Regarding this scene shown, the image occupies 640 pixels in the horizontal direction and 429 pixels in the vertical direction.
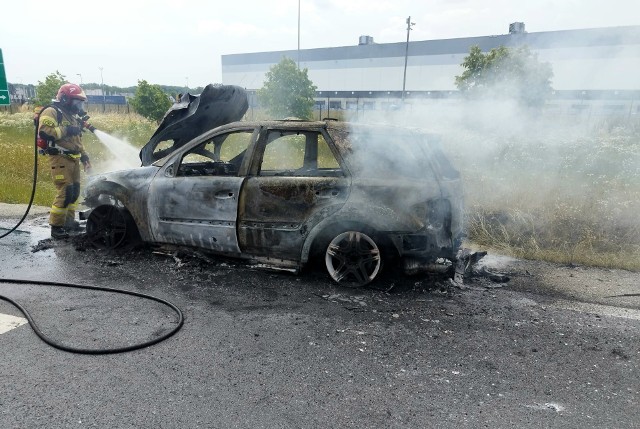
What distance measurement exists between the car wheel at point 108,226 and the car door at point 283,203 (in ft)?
5.59

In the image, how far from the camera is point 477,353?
10.8ft

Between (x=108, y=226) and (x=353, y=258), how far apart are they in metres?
3.11

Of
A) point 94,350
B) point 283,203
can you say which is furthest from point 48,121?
point 94,350

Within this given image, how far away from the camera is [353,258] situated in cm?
447

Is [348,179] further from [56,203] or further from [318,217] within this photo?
[56,203]

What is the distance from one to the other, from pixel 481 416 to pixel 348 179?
240 centimetres

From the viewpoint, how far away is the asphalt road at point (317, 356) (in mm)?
2584

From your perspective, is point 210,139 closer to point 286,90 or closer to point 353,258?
point 353,258

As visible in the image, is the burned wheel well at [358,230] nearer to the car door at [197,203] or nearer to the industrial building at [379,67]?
the car door at [197,203]

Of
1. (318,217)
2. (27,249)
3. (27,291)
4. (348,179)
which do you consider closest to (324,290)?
(318,217)

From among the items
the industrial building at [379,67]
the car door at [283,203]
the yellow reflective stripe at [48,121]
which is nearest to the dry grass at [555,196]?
the car door at [283,203]

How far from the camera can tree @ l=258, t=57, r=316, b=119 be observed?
23.6 m

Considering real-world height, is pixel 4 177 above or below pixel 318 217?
below

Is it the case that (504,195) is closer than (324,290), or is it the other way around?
(324,290)
